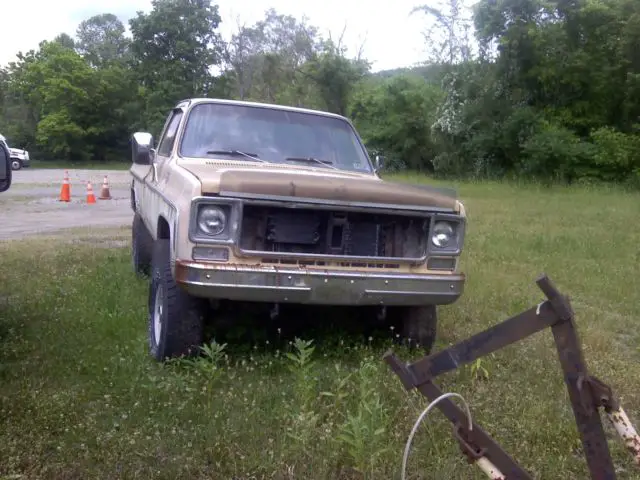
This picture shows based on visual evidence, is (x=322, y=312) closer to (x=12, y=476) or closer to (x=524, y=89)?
(x=12, y=476)

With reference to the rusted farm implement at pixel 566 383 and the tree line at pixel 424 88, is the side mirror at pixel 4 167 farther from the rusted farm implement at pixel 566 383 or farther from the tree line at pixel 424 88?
the tree line at pixel 424 88

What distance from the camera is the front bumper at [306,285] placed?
13.4ft

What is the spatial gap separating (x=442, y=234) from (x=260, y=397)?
161 centimetres

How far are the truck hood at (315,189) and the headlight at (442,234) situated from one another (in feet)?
0.42

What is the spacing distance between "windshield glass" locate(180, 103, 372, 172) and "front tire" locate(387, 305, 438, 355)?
1443mm

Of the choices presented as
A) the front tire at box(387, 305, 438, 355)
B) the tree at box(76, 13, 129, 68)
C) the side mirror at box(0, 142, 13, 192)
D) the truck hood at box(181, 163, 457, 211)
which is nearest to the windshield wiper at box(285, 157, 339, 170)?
the truck hood at box(181, 163, 457, 211)

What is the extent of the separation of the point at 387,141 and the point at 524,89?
9.05m

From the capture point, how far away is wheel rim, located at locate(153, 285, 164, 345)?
4707 mm

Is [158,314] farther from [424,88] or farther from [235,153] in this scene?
[424,88]

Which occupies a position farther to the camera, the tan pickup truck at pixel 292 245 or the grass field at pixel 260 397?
the tan pickup truck at pixel 292 245

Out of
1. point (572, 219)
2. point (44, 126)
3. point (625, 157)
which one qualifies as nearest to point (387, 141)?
point (625, 157)

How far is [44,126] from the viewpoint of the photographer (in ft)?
176

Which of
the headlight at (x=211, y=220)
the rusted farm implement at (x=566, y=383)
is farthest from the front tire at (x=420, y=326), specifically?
the rusted farm implement at (x=566, y=383)

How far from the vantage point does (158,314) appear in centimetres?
482
